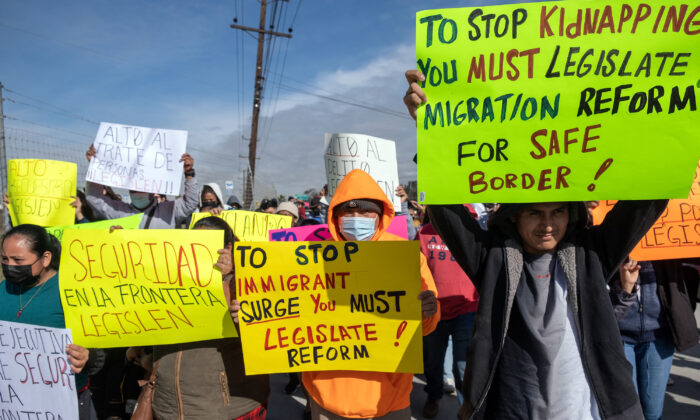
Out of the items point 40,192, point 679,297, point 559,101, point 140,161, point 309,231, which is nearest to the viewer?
point 559,101

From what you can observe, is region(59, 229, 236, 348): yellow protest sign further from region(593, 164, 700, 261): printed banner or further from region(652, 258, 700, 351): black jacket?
region(652, 258, 700, 351): black jacket

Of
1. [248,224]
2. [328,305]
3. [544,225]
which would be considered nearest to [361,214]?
[328,305]

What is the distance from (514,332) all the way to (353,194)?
46.6 inches

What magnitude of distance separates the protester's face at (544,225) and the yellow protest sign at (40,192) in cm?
450

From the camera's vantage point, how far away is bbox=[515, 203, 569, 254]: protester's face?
1.74 metres

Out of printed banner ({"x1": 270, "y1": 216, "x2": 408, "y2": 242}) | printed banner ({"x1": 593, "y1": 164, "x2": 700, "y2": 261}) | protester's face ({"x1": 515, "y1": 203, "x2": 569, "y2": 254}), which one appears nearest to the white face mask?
printed banner ({"x1": 270, "y1": 216, "x2": 408, "y2": 242})

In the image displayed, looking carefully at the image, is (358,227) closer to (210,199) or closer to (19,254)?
(19,254)

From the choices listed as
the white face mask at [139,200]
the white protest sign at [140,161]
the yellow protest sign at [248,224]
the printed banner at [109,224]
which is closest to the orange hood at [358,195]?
the yellow protest sign at [248,224]

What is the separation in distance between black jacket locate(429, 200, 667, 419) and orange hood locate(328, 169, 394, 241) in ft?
2.54

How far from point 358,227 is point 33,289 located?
75.9 inches

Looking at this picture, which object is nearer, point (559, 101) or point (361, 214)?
point (559, 101)

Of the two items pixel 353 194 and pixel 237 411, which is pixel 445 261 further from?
pixel 237 411

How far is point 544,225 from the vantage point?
1738mm

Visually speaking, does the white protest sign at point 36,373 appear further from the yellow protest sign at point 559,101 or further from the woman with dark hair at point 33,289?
the yellow protest sign at point 559,101
